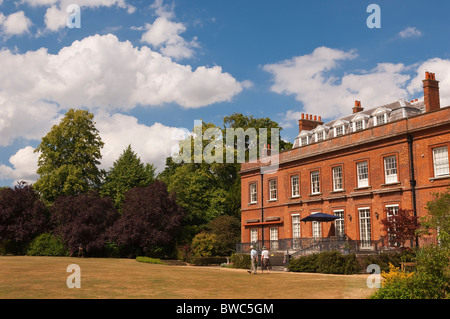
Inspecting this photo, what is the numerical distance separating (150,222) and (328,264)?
22108 millimetres

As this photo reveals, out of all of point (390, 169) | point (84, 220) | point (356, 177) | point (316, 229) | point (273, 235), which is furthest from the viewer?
point (84, 220)

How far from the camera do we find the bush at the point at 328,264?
1000 inches

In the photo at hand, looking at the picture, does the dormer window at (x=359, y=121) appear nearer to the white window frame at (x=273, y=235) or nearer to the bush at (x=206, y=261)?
the white window frame at (x=273, y=235)

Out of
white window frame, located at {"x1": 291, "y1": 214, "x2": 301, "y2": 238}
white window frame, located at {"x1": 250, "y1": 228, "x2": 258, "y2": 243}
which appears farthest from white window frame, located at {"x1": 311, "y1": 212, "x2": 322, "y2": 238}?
white window frame, located at {"x1": 250, "y1": 228, "x2": 258, "y2": 243}

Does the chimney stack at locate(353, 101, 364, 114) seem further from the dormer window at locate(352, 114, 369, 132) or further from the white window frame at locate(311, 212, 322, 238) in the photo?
the white window frame at locate(311, 212, 322, 238)

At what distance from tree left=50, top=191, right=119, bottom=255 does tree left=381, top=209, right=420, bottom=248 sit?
28398 millimetres

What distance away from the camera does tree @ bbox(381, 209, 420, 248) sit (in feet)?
84.3

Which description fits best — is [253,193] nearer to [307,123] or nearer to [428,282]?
[307,123]

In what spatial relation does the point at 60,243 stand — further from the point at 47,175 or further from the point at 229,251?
the point at 229,251

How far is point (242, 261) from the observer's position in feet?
111

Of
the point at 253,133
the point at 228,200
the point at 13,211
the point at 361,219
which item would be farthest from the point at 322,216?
the point at 13,211

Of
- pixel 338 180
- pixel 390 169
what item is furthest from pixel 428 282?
pixel 338 180

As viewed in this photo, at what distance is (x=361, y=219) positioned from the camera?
3166cm
